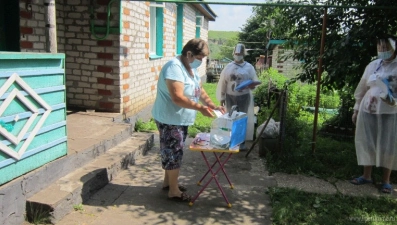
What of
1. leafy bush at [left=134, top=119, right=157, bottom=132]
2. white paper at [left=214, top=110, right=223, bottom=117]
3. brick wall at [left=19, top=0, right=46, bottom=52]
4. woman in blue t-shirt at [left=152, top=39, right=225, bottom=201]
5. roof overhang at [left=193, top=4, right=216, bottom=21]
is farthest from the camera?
roof overhang at [left=193, top=4, right=216, bottom=21]

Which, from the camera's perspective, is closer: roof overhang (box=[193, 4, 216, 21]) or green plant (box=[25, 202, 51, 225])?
green plant (box=[25, 202, 51, 225])

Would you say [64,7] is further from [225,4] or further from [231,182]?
[231,182]

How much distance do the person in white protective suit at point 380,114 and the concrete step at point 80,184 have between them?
10.1 feet

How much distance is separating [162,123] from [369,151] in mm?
2644

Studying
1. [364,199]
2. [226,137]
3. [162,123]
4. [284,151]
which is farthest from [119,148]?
[364,199]

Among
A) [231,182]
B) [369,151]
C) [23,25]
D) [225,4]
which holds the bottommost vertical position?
[231,182]

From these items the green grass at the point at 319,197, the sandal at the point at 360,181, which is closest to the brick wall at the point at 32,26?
the green grass at the point at 319,197

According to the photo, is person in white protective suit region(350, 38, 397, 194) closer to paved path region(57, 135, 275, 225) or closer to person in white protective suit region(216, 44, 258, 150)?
paved path region(57, 135, 275, 225)

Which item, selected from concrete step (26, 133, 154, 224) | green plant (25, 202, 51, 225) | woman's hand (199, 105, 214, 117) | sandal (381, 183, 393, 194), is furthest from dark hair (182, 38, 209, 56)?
sandal (381, 183, 393, 194)

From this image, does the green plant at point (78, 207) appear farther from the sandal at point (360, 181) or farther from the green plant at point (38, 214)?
the sandal at point (360, 181)

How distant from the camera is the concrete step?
9.99 feet

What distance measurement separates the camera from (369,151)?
4266mm

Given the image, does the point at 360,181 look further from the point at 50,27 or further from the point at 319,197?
the point at 50,27

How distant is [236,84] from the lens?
18.2ft
